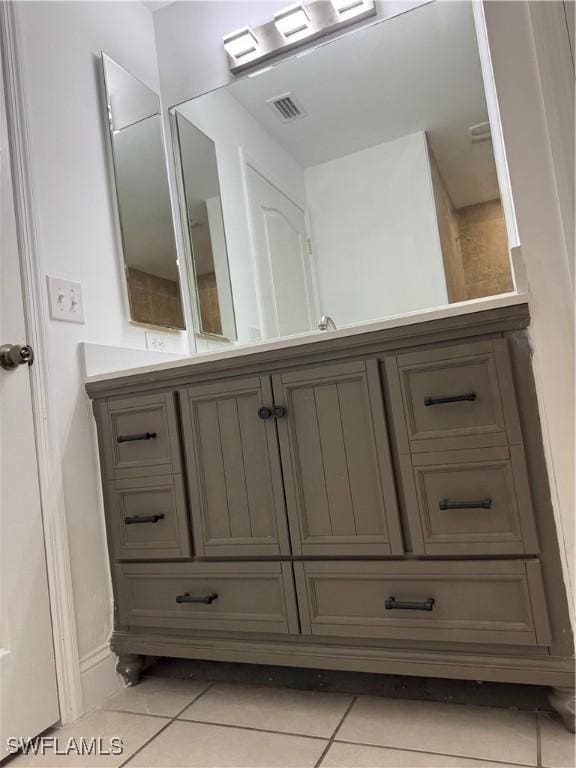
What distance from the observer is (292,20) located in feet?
6.35

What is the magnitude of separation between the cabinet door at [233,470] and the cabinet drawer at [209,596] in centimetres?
5

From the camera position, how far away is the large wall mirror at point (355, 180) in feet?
5.63

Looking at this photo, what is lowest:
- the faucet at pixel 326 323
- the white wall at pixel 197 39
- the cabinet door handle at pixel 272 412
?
the cabinet door handle at pixel 272 412

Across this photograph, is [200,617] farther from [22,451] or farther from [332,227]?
[332,227]

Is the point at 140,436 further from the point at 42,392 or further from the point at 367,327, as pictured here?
the point at 367,327

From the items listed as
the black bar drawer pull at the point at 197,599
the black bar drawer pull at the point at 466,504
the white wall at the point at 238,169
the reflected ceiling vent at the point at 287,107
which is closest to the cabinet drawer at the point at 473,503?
the black bar drawer pull at the point at 466,504

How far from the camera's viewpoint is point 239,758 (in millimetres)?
1095

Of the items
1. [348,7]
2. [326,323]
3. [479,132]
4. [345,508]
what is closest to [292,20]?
[348,7]

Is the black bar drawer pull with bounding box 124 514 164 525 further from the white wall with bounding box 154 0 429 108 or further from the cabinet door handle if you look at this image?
the white wall with bounding box 154 0 429 108

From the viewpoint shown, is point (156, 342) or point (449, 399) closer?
point (449, 399)

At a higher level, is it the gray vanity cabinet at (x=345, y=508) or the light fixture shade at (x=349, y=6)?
the light fixture shade at (x=349, y=6)

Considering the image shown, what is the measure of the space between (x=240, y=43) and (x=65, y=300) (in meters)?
1.23

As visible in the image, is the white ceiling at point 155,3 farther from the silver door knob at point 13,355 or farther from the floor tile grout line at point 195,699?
the floor tile grout line at point 195,699

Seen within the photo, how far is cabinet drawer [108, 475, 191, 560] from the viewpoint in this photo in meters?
1.40
